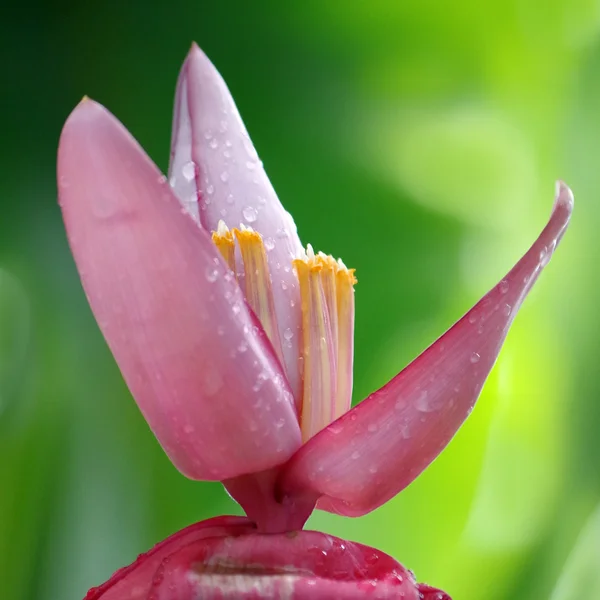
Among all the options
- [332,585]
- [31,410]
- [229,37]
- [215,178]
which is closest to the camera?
[332,585]

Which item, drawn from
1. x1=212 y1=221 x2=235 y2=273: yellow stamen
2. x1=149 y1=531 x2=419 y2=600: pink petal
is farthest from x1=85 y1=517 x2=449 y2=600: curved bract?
x1=212 y1=221 x2=235 y2=273: yellow stamen

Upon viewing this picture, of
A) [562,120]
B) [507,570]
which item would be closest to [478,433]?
[507,570]

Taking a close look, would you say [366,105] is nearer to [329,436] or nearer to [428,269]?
[428,269]

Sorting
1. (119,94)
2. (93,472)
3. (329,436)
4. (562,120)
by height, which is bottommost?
(93,472)

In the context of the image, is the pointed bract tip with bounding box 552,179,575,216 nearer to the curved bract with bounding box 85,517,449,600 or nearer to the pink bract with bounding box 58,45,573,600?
the pink bract with bounding box 58,45,573,600

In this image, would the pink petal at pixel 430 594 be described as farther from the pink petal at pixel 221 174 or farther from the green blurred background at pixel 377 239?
the green blurred background at pixel 377 239

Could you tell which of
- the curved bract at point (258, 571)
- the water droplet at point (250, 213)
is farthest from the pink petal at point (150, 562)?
the water droplet at point (250, 213)

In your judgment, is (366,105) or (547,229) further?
(366,105)
